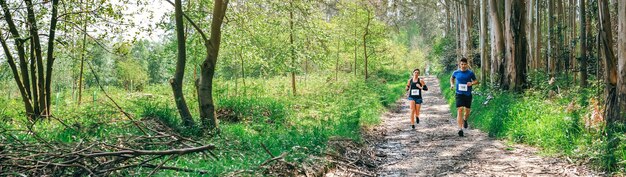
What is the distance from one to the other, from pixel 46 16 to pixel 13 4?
3.01 ft

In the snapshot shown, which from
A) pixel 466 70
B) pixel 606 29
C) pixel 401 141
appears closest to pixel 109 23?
pixel 401 141

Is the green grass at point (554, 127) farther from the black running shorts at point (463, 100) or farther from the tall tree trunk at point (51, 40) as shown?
the tall tree trunk at point (51, 40)

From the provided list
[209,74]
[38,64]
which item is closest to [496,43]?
[209,74]

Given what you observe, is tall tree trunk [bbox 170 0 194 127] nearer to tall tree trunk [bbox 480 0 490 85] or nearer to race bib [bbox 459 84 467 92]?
race bib [bbox 459 84 467 92]

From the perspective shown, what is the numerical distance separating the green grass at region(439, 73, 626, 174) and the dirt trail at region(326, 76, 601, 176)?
0.72ft

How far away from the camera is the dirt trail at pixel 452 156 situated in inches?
251

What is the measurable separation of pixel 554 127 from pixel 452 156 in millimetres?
1886

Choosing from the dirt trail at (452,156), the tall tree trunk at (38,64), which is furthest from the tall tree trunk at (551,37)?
the tall tree trunk at (38,64)

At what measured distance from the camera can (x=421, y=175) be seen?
6387 millimetres

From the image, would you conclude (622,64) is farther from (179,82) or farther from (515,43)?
(179,82)

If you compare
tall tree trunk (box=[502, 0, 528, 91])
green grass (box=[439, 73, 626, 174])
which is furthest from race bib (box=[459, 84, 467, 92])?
tall tree trunk (box=[502, 0, 528, 91])

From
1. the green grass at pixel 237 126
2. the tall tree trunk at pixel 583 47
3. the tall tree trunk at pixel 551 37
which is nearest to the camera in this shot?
the green grass at pixel 237 126

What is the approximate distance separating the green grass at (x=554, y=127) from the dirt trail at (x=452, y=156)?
0.22 m

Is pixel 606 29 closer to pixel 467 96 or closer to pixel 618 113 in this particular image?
pixel 618 113
